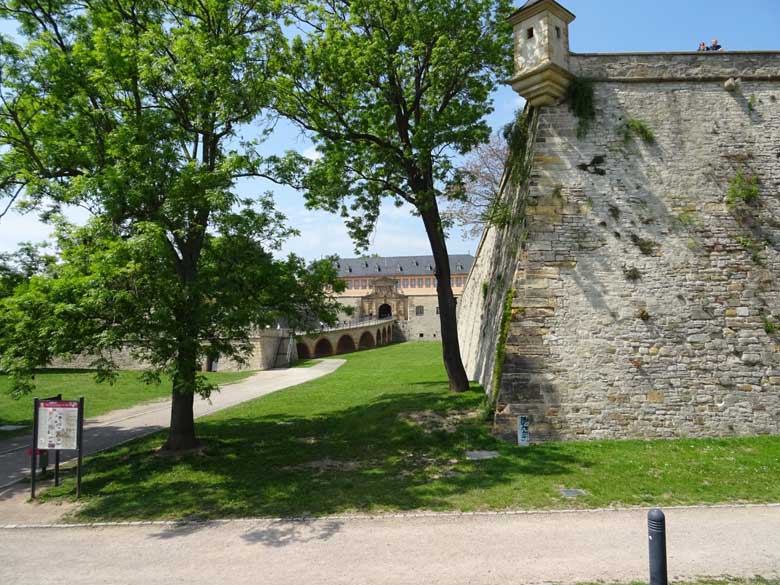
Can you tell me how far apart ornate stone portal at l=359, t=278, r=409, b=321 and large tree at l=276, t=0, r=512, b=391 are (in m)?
54.6

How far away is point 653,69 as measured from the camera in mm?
11273

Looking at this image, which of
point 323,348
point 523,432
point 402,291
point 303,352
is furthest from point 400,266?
point 523,432

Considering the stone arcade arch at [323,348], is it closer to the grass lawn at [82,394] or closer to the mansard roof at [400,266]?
the grass lawn at [82,394]

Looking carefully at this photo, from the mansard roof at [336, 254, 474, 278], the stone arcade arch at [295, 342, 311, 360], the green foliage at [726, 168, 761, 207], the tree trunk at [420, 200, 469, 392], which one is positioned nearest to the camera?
the green foliage at [726, 168, 761, 207]

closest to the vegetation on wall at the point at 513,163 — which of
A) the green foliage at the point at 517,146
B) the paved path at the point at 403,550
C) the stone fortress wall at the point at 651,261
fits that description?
the green foliage at the point at 517,146

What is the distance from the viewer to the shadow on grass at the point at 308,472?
24.2ft

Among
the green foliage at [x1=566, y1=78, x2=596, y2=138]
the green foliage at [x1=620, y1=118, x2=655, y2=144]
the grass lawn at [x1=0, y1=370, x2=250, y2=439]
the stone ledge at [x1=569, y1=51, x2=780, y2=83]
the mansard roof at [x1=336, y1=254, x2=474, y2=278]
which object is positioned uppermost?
the mansard roof at [x1=336, y1=254, x2=474, y2=278]

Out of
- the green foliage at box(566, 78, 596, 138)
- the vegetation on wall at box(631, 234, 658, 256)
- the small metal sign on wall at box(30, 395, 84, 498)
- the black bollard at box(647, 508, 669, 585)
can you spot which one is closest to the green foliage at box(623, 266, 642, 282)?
the vegetation on wall at box(631, 234, 658, 256)

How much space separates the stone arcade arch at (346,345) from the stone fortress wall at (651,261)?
38.7 meters

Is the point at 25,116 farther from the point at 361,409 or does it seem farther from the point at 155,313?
the point at 361,409

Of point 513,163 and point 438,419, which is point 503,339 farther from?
point 513,163

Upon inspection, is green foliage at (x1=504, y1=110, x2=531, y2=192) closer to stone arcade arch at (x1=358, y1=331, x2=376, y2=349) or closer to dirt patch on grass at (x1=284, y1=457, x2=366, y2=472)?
dirt patch on grass at (x1=284, y1=457, x2=366, y2=472)

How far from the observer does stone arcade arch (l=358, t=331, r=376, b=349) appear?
52.9 m

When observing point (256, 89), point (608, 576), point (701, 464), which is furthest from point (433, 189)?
point (608, 576)
